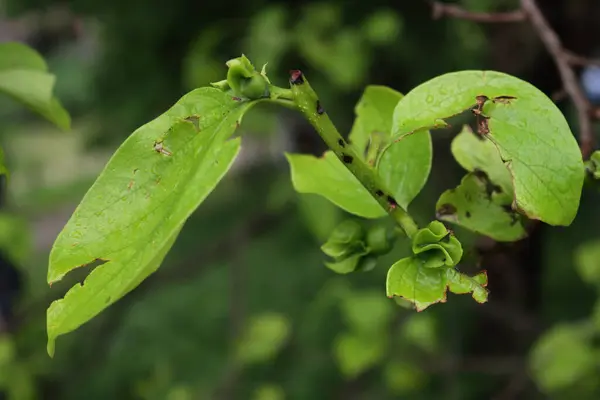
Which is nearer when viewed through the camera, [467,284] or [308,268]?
[467,284]

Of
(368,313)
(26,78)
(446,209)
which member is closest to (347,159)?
(446,209)

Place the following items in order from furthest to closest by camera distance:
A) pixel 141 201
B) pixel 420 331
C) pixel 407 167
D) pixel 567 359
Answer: pixel 420 331
pixel 567 359
pixel 407 167
pixel 141 201

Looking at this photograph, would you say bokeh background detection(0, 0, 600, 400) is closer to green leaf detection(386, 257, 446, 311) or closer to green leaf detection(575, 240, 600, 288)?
green leaf detection(575, 240, 600, 288)

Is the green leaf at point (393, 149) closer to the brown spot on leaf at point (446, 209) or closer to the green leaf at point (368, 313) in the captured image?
the brown spot on leaf at point (446, 209)

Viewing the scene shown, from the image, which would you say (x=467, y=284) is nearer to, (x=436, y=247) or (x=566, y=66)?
(x=436, y=247)

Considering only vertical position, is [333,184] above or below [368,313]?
above

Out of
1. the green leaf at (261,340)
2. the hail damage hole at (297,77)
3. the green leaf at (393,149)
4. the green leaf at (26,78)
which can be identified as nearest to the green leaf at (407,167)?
the green leaf at (393,149)
